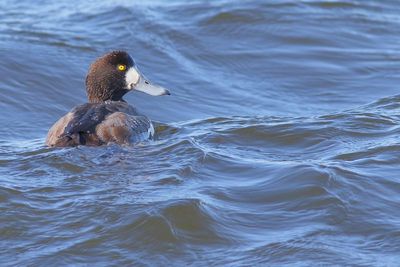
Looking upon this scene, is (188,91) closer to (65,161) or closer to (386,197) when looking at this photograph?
(65,161)

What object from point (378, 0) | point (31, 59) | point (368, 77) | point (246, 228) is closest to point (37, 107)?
point (31, 59)

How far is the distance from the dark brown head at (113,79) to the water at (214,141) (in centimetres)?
63

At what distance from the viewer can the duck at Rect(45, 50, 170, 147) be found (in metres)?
9.68

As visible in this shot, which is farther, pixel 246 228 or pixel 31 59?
pixel 31 59

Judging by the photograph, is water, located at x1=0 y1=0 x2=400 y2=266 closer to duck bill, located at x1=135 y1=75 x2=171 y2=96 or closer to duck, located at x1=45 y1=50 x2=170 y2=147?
duck, located at x1=45 y1=50 x2=170 y2=147

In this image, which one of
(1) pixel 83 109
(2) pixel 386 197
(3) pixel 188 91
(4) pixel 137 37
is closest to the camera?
(2) pixel 386 197

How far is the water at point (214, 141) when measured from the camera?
297 inches

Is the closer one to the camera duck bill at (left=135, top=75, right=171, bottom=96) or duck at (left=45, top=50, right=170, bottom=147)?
duck at (left=45, top=50, right=170, bottom=147)

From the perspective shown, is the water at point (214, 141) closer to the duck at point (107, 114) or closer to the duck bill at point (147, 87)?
the duck at point (107, 114)

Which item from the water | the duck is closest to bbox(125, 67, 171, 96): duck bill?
the duck

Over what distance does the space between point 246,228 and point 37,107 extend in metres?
5.13

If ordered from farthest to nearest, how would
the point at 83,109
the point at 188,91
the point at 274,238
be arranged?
the point at 188,91 → the point at 83,109 → the point at 274,238

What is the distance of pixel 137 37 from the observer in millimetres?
15336

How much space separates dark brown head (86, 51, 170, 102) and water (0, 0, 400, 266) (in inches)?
24.7
